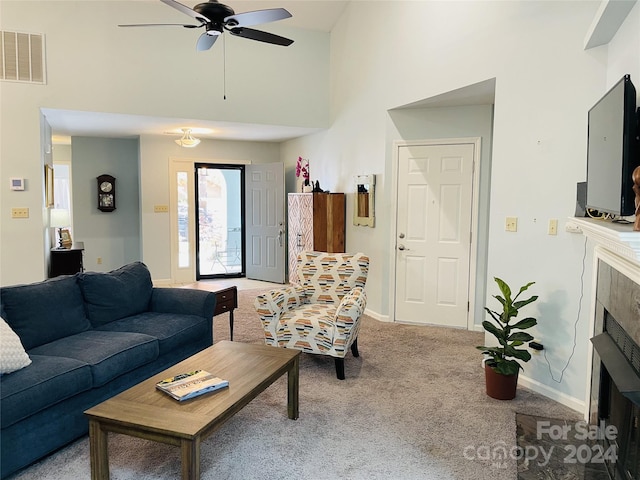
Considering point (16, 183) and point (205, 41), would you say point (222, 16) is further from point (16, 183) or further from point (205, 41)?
point (16, 183)

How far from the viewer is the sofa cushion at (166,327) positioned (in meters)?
3.16

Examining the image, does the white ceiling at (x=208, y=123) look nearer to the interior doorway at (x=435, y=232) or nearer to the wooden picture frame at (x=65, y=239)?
the wooden picture frame at (x=65, y=239)

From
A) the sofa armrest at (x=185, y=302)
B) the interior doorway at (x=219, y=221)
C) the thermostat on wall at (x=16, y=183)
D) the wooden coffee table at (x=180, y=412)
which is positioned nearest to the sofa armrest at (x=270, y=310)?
the sofa armrest at (x=185, y=302)

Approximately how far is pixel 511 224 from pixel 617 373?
5.52ft

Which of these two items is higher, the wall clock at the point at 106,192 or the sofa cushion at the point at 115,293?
the wall clock at the point at 106,192

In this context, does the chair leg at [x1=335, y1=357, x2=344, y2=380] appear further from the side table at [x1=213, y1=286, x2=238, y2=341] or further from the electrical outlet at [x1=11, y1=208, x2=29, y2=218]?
the electrical outlet at [x1=11, y1=208, x2=29, y2=218]

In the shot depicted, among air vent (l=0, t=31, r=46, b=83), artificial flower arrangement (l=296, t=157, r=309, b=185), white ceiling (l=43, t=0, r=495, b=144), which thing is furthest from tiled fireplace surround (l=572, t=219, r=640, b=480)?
air vent (l=0, t=31, r=46, b=83)

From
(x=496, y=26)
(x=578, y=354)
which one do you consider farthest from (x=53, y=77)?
(x=578, y=354)

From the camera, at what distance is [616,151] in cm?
193

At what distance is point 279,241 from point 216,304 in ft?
10.9

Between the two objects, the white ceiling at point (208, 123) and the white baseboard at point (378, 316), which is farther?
the white ceiling at point (208, 123)

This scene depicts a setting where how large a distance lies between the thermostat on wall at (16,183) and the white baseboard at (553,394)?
5.10m

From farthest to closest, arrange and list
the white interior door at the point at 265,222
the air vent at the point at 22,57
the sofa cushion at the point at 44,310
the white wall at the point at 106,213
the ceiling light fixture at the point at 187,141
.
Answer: the white interior door at the point at 265,222 → the white wall at the point at 106,213 → the ceiling light fixture at the point at 187,141 → the air vent at the point at 22,57 → the sofa cushion at the point at 44,310

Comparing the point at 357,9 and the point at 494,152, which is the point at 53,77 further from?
the point at 494,152
